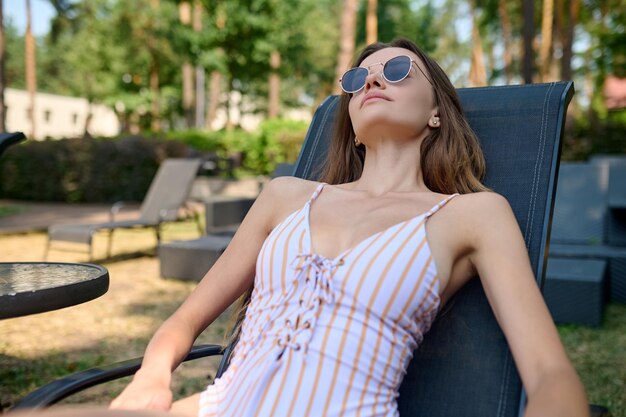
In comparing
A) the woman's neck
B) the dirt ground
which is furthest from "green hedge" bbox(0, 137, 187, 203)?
the woman's neck

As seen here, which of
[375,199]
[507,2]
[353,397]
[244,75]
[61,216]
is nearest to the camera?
[353,397]

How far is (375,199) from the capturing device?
1.87 metres

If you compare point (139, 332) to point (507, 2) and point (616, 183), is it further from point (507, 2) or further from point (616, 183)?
point (507, 2)

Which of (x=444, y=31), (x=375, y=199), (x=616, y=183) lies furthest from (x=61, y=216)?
(x=444, y=31)

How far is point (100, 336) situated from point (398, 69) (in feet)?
11.3

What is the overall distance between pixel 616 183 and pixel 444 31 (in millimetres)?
39260

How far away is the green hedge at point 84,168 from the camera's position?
15.0 metres

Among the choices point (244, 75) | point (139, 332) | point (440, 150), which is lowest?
point (139, 332)

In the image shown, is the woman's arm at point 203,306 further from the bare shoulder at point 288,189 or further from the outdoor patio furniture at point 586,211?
the outdoor patio furniture at point 586,211

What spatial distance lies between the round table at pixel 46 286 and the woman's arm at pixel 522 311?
1.05 meters

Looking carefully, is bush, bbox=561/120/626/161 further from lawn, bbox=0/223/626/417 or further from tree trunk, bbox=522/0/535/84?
lawn, bbox=0/223/626/417

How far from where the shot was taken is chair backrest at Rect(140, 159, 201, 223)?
7.71 meters

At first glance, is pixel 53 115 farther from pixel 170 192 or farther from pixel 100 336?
pixel 100 336

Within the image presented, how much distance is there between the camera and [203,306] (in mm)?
1750
